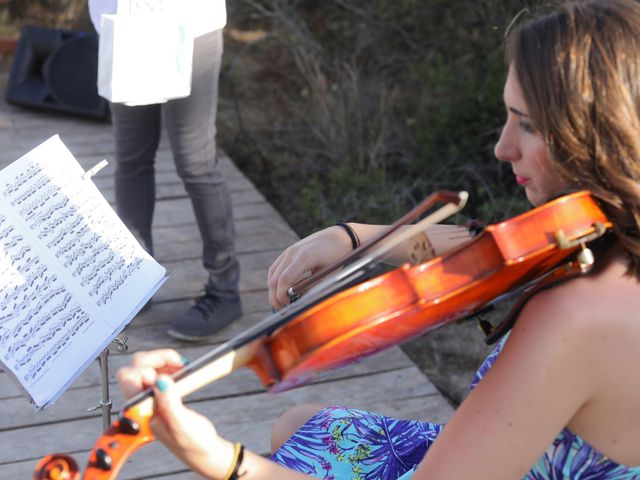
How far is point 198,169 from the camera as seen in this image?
264 cm

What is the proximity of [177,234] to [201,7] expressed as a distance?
3.96 ft

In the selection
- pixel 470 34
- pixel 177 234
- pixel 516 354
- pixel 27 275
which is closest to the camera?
pixel 516 354

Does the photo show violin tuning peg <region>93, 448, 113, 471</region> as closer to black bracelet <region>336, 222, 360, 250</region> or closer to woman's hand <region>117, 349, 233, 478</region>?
woman's hand <region>117, 349, 233, 478</region>

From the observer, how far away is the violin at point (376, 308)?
1029 mm

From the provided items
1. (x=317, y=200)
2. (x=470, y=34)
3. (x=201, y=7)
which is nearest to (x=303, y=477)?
(x=201, y=7)

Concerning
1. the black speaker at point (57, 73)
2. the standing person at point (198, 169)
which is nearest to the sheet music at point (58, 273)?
the standing person at point (198, 169)

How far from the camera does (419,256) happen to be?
1.27 metres

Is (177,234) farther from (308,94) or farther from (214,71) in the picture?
(308,94)

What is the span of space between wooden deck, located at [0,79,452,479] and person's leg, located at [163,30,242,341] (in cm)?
7

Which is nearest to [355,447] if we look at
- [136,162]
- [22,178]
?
[22,178]

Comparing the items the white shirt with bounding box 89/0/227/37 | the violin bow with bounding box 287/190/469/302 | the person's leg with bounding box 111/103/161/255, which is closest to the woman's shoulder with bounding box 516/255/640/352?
the violin bow with bounding box 287/190/469/302

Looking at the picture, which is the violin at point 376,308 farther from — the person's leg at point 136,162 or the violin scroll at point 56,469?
the person's leg at point 136,162

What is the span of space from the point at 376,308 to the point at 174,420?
0.26m

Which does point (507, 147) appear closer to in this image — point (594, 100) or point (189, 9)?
point (594, 100)
